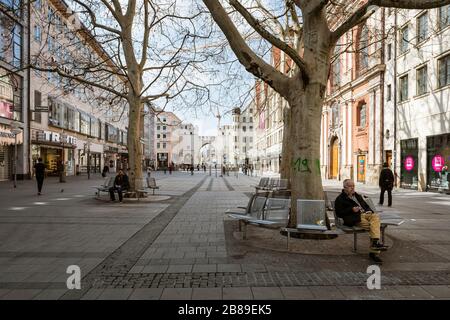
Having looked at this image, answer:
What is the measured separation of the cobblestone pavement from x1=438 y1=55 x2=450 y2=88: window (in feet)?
42.4

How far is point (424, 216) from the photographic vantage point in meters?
11.4

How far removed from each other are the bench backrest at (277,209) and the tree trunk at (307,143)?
22.5 inches

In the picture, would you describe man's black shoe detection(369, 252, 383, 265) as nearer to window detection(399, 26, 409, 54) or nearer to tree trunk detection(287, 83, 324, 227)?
tree trunk detection(287, 83, 324, 227)

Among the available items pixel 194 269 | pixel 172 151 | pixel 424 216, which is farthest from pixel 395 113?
pixel 172 151

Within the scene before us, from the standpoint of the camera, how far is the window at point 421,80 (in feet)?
72.5

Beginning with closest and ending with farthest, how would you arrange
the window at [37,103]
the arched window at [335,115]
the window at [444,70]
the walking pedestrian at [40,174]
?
1. the walking pedestrian at [40,174]
2. the window at [444,70]
3. the window at [37,103]
4. the arched window at [335,115]

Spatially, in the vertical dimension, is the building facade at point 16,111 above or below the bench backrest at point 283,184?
above

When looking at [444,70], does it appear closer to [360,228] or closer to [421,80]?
[421,80]

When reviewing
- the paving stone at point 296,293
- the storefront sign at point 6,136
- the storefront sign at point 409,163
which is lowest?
the paving stone at point 296,293

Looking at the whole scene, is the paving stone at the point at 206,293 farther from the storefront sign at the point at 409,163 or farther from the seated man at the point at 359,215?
the storefront sign at the point at 409,163

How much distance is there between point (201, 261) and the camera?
5.93 metres

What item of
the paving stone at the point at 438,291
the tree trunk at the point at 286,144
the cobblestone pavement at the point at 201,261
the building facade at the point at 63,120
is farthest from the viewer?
the building facade at the point at 63,120

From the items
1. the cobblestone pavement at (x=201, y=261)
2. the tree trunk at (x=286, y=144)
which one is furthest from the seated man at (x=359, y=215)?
the tree trunk at (x=286, y=144)
